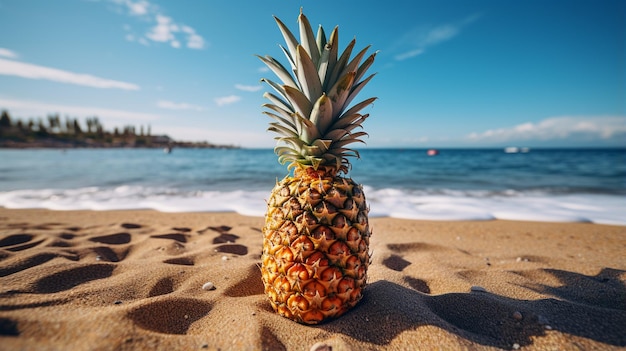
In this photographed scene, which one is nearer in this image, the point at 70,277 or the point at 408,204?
the point at 70,277

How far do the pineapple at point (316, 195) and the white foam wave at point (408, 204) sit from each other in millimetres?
5011

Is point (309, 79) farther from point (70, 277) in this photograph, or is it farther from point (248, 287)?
point (70, 277)

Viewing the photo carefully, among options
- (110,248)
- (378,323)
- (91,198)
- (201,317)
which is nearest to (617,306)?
(378,323)

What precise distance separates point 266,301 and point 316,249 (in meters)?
0.90

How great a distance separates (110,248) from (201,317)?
2537mm

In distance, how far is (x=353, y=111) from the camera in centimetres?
226

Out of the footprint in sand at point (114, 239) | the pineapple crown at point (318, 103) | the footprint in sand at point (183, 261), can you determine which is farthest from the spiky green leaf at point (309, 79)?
the footprint in sand at point (114, 239)

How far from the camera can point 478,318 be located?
2172 mm

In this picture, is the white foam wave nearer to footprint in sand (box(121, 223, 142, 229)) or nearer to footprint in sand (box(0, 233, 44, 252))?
footprint in sand (box(121, 223, 142, 229))

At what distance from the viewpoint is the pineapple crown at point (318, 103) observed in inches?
83.1

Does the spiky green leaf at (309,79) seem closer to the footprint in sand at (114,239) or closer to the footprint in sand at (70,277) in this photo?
the footprint in sand at (70,277)

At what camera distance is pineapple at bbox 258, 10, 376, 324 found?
1.95 meters

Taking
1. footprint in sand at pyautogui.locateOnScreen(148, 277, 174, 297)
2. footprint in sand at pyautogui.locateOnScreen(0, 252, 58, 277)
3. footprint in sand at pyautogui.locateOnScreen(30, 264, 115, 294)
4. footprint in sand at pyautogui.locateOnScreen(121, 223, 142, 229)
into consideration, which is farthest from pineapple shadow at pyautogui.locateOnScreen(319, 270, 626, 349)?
footprint in sand at pyautogui.locateOnScreen(121, 223, 142, 229)

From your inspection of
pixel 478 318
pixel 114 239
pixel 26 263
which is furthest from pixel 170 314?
pixel 114 239
